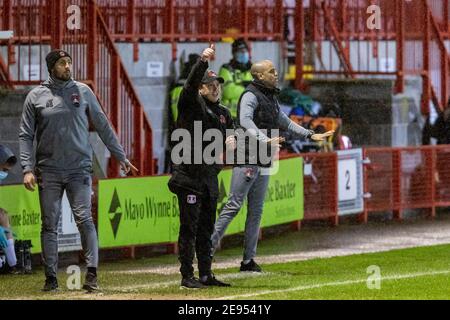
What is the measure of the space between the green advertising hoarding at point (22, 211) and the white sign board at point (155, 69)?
7.89 meters

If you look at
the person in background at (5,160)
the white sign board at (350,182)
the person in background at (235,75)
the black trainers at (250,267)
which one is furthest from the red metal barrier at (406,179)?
the person in background at (5,160)

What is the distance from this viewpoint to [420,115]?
2803 cm

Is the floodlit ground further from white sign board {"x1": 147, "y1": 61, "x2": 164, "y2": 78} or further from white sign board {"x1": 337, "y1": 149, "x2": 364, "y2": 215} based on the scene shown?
white sign board {"x1": 147, "y1": 61, "x2": 164, "y2": 78}

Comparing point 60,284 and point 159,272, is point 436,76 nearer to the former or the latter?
point 159,272

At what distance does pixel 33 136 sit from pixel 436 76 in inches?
620

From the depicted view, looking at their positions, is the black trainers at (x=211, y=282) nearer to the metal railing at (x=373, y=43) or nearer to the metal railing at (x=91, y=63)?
the metal railing at (x=91, y=63)

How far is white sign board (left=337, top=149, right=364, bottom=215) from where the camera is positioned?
23.2 metres

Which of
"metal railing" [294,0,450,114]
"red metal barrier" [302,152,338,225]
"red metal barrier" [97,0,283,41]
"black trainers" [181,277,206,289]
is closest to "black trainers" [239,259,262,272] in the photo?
"black trainers" [181,277,206,289]

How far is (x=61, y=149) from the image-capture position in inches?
582

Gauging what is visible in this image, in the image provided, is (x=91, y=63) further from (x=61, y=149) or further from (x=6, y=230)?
(x=61, y=149)

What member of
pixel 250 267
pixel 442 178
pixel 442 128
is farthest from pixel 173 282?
pixel 442 128

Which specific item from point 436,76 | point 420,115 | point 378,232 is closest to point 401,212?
point 378,232

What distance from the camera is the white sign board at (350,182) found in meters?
23.2

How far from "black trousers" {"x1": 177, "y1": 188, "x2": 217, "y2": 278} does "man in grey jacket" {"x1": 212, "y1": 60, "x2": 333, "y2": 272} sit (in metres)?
0.98
